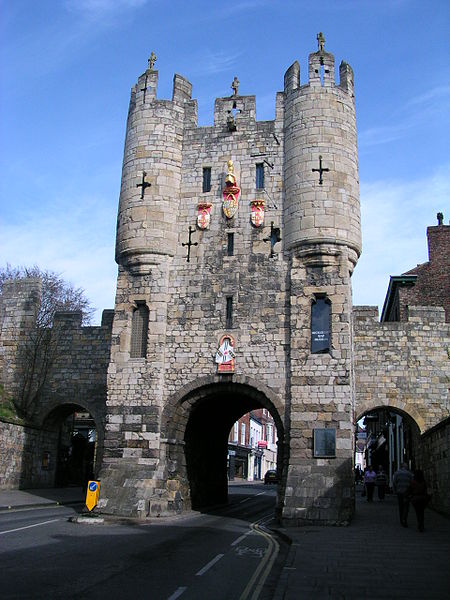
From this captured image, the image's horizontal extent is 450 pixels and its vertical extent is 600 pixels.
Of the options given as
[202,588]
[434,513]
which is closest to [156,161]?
[434,513]

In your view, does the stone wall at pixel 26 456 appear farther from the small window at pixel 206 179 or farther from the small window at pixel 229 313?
the small window at pixel 206 179

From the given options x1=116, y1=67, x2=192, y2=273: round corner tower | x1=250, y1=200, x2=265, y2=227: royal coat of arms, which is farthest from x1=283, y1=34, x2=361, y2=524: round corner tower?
x1=116, y1=67, x2=192, y2=273: round corner tower

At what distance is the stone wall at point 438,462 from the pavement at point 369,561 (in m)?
0.84

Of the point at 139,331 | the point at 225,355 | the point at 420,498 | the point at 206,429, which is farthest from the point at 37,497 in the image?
the point at 420,498

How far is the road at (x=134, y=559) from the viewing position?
7312 millimetres

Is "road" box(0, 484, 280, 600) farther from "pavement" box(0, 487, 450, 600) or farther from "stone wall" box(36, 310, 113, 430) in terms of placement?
"stone wall" box(36, 310, 113, 430)

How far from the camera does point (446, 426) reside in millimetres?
15781

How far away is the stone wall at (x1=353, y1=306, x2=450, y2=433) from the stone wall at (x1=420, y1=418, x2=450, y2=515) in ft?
3.81

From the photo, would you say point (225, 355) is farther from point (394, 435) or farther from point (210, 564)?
point (394, 435)

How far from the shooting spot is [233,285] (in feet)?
60.8

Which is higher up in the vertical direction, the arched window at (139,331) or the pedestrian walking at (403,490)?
the arched window at (139,331)

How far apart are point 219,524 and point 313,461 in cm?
291

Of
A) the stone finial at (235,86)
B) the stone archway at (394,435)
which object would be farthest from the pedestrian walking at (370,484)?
the stone finial at (235,86)

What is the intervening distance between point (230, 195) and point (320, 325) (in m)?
5.06
